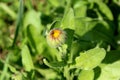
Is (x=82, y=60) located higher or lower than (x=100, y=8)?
lower

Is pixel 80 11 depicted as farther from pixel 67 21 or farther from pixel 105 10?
pixel 67 21

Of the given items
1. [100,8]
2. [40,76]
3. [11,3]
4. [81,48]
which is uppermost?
[11,3]

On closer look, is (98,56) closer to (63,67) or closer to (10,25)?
(63,67)

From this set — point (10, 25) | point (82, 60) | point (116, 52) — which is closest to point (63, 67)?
point (82, 60)

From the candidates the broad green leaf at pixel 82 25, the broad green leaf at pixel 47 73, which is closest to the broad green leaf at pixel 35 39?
the broad green leaf at pixel 47 73

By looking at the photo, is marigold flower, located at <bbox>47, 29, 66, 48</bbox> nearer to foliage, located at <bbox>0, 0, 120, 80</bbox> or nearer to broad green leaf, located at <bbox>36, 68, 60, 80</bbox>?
foliage, located at <bbox>0, 0, 120, 80</bbox>

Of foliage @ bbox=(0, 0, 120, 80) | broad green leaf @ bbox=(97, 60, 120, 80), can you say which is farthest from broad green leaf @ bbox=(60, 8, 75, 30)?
broad green leaf @ bbox=(97, 60, 120, 80)

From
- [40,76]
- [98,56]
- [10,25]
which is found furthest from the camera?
[10,25]

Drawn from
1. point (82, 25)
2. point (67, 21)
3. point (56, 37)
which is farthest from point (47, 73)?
point (56, 37)
